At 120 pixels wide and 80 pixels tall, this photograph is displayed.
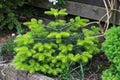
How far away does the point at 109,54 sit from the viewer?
3.50 meters

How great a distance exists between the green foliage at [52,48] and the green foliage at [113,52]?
264 millimetres

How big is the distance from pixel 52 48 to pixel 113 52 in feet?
2.34

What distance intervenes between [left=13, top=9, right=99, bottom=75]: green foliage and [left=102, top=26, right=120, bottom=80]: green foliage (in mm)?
264

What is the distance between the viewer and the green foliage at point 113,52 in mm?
3461

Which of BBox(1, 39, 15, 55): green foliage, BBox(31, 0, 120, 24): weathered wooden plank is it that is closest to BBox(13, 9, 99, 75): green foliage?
BBox(1, 39, 15, 55): green foliage

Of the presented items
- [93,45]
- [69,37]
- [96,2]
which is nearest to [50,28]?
[69,37]

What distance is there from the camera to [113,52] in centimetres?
348

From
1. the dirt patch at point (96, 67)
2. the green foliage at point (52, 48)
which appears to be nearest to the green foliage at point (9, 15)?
the green foliage at point (52, 48)

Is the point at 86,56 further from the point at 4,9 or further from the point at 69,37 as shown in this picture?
the point at 4,9

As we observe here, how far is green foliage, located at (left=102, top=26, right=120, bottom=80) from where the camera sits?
3.46 metres

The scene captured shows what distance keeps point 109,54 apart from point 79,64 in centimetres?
57

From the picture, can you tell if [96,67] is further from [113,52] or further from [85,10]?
[85,10]

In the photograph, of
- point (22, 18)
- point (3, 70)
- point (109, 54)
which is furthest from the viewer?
point (22, 18)

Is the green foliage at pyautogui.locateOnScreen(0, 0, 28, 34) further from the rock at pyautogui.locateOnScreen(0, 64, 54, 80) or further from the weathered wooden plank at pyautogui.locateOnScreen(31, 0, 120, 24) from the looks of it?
the rock at pyautogui.locateOnScreen(0, 64, 54, 80)
